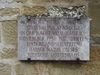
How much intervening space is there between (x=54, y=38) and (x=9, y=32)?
0.37 m

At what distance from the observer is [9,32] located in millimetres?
3467

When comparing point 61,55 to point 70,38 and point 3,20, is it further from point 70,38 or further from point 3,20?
point 3,20

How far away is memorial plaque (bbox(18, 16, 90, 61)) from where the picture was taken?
11.1ft

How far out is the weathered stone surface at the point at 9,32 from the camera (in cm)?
346

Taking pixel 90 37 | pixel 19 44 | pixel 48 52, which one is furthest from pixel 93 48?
pixel 19 44

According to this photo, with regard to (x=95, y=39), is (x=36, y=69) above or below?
below

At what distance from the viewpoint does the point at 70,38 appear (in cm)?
339

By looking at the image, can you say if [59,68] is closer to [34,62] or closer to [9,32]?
[34,62]

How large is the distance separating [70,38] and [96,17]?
28cm

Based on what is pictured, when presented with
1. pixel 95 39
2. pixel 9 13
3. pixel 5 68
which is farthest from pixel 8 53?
pixel 95 39

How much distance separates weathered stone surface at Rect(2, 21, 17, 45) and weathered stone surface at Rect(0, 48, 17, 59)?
0.19 ft

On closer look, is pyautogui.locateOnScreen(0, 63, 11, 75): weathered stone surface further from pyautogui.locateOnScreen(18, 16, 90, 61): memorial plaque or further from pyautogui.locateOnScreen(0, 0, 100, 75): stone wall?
pyautogui.locateOnScreen(18, 16, 90, 61): memorial plaque

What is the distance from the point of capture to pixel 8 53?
346 centimetres

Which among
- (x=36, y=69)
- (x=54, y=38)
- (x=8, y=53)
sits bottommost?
(x=36, y=69)
